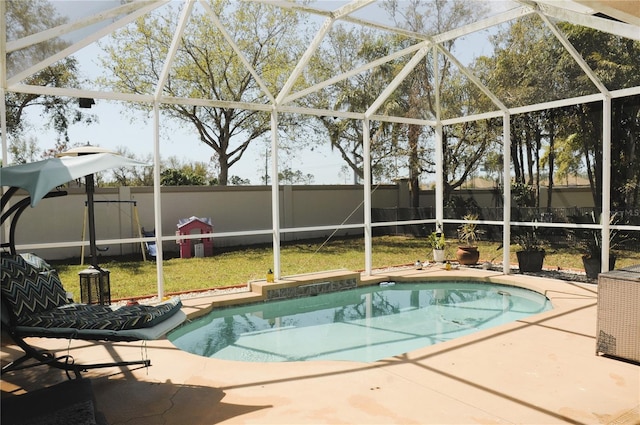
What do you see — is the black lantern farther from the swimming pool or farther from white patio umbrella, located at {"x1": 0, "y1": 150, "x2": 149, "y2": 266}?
white patio umbrella, located at {"x1": 0, "y1": 150, "x2": 149, "y2": 266}

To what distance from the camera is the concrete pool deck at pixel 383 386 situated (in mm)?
2871

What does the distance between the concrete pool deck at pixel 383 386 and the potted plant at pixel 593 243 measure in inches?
122

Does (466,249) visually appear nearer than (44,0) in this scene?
No

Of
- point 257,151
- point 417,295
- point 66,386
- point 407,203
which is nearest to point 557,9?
point 417,295

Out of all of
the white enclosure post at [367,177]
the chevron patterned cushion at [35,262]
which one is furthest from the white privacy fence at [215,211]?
the chevron patterned cushion at [35,262]

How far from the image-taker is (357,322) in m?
6.25

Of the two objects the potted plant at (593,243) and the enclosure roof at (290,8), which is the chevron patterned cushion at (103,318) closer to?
the enclosure roof at (290,8)

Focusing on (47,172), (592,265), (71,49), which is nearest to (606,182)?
(592,265)

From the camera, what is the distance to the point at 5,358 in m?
4.11

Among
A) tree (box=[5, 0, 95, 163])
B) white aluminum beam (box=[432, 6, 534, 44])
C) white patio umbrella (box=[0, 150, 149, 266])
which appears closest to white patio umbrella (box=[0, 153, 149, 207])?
white patio umbrella (box=[0, 150, 149, 266])

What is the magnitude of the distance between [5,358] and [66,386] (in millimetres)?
1551

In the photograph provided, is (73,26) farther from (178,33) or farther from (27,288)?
(27,288)

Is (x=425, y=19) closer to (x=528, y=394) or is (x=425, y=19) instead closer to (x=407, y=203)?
(x=407, y=203)

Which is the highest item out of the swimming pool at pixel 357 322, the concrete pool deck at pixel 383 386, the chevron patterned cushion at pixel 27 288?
the chevron patterned cushion at pixel 27 288
